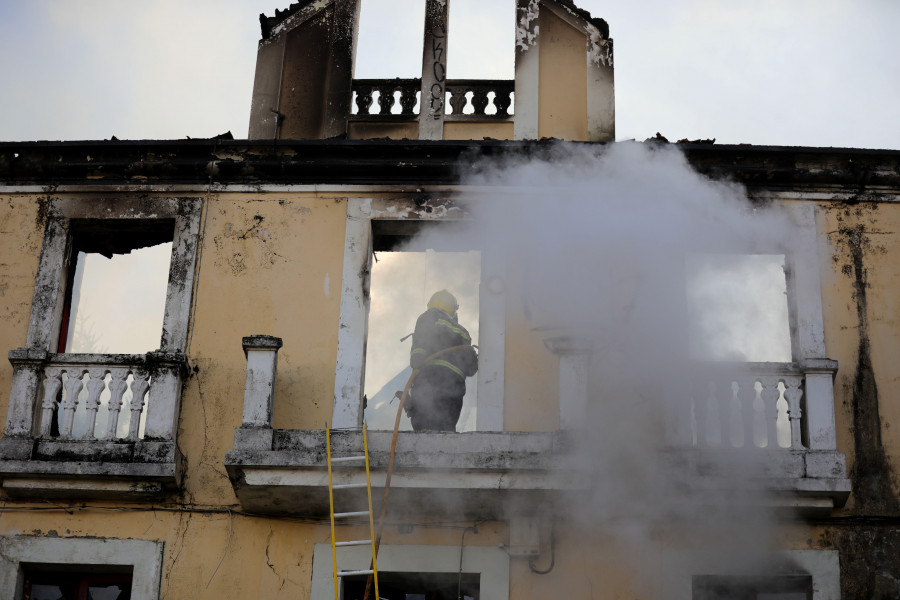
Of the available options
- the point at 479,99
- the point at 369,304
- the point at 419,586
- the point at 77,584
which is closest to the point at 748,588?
the point at 419,586

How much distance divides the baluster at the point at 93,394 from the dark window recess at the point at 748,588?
217 inches

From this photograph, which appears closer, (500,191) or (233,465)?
(233,465)

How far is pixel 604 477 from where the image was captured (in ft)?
32.4

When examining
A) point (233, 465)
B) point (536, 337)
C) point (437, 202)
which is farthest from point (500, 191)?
point (233, 465)

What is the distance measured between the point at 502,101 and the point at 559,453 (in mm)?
4278

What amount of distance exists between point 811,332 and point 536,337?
2545 millimetres

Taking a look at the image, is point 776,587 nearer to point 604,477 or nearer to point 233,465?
point 604,477

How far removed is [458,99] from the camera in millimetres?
12375

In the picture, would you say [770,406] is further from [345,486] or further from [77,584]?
[77,584]

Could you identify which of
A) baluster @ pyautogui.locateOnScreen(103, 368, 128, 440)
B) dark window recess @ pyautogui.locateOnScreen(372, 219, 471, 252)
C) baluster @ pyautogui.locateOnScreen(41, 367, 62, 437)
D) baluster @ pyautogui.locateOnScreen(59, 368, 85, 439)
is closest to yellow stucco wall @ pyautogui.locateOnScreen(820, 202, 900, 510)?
dark window recess @ pyautogui.locateOnScreen(372, 219, 471, 252)

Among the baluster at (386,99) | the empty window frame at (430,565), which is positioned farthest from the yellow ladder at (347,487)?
the baluster at (386,99)

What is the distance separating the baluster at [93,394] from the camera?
1034 cm

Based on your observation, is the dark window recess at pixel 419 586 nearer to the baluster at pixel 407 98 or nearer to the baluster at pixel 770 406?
the baluster at pixel 770 406

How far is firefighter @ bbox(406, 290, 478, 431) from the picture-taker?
10781 millimetres
